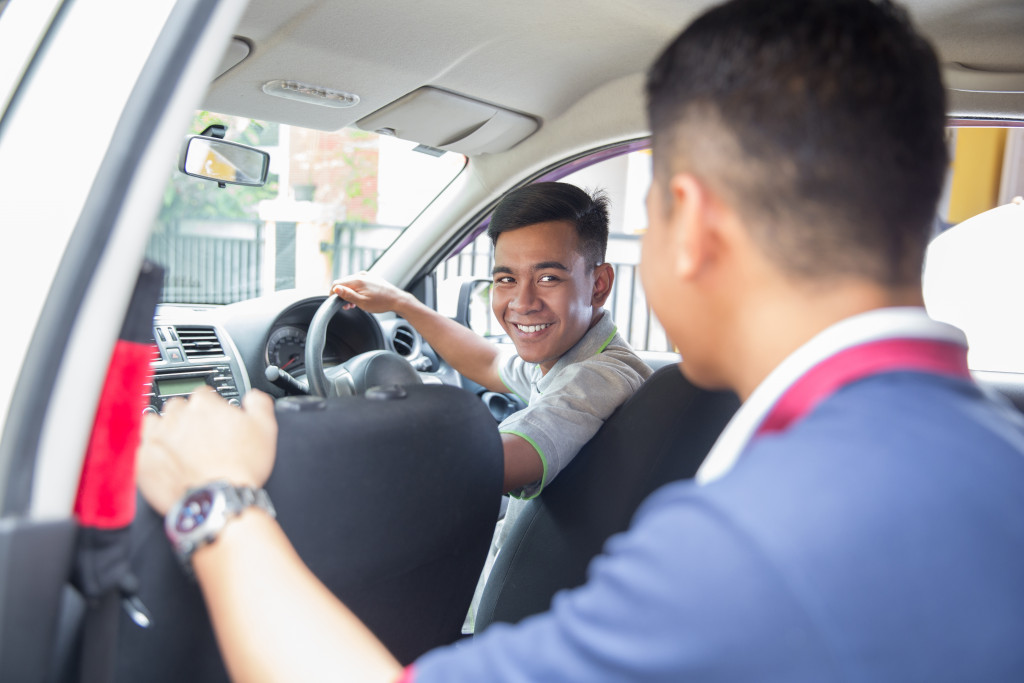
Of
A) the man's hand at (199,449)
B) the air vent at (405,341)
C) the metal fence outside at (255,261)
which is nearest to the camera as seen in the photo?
the man's hand at (199,449)

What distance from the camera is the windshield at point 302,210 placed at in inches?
111

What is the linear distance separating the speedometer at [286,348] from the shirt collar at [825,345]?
2009 mm

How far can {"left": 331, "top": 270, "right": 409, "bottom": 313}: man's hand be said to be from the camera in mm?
2387

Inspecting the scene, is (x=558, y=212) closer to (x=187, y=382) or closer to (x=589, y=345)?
(x=589, y=345)

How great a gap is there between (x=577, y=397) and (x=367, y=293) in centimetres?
91

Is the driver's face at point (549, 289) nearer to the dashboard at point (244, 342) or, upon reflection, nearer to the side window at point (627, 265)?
the dashboard at point (244, 342)

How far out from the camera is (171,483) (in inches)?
34.0

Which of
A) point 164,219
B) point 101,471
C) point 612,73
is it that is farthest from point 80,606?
point 612,73

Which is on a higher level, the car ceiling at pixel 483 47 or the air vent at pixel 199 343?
the car ceiling at pixel 483 47

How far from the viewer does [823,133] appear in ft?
2.42

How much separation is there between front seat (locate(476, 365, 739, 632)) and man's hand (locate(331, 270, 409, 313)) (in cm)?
96

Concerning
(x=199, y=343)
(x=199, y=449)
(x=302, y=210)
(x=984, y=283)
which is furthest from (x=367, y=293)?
(x=302, y=210)

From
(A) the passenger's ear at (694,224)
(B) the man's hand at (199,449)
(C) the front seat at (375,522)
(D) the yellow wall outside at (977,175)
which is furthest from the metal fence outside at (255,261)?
(D) the yellow wall outside at (977,175)

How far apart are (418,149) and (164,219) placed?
6.98ft
